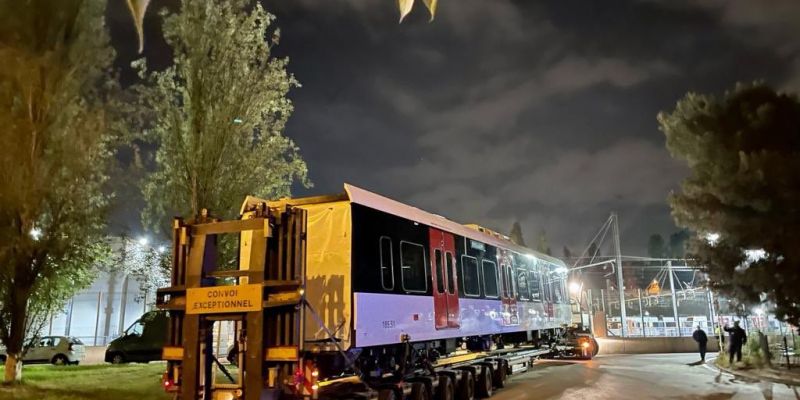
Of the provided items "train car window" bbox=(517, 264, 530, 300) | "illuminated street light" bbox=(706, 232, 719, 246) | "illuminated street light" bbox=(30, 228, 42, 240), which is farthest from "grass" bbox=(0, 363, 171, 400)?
"illuminated street light" bbox=(706, 232, 719, 246)

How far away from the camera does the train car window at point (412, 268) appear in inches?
408

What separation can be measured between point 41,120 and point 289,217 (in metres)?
9.20

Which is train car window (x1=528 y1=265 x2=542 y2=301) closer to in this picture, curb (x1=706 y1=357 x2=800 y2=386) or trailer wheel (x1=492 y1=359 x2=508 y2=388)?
trailer wheel (x1=492 y1=359 x2=508 y2=388)

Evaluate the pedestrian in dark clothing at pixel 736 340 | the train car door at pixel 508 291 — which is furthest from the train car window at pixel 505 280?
the pedestrian in dark clothing at pixel 736 340

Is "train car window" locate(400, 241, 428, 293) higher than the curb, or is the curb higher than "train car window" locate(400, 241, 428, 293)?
"train car window" locate(400, 241, 428, 293)

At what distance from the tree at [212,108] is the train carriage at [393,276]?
22.9ft

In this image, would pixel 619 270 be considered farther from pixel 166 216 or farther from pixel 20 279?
pixel 20 279

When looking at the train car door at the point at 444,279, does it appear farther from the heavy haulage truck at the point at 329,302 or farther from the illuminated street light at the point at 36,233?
the illuminated street light at the point at 36,233

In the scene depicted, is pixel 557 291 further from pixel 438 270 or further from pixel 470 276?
pixel 438 270

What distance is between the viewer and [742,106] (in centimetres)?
1764

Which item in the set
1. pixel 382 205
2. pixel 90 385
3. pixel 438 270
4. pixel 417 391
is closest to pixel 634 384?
pixel 438 270

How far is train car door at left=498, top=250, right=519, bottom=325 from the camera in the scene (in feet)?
49.9

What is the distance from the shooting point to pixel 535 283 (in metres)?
18.2

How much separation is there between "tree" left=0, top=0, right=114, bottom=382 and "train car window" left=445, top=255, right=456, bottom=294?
28.8 ft
